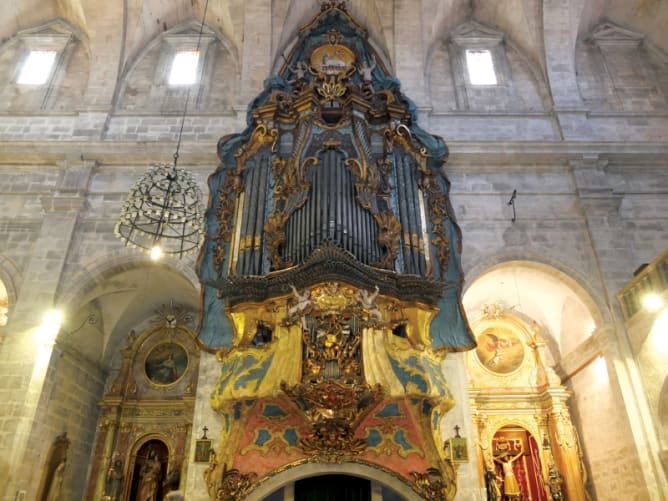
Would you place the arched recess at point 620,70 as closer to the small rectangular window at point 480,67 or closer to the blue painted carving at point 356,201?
the small rectangular window at point 480,67

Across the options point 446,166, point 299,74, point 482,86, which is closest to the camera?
point 299,74

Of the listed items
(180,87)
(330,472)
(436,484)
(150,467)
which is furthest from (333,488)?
(180,87)

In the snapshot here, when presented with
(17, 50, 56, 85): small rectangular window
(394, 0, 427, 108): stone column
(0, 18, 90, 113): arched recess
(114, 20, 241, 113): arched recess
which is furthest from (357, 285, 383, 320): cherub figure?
(17, 50, 56, 85): small rectangular window

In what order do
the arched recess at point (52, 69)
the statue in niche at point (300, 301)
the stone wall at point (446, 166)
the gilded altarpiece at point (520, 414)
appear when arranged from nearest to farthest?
1. the statue in niche at point (300, 301)
2. the stone wall at point (446, 166)
3. the gilded altarpiece at point (520, 414)
4. the arched recess at point (52, 69)

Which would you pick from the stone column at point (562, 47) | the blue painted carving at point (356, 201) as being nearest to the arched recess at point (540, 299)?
the blue painted carving at point (356, 201)

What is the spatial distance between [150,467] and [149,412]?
118cm

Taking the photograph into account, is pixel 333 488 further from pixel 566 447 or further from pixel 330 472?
pixel 566 447

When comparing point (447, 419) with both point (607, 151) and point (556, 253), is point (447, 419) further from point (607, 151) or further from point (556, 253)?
point (607, 151)

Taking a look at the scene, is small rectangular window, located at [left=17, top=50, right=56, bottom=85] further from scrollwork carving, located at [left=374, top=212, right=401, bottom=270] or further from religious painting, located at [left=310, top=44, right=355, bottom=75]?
scrollwork carving, located at [left=374, top=212, right=401, bottom=270]

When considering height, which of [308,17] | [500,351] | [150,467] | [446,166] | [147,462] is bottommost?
[150,467]

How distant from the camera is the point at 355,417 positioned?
6785 mm

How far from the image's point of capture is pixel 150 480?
1042 centimetres

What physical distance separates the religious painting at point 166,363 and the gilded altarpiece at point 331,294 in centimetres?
415

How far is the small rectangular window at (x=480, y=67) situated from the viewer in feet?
40.6
